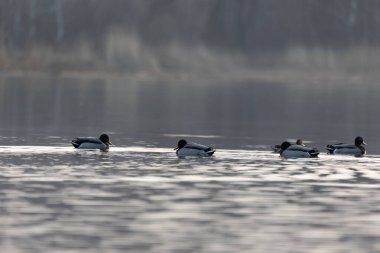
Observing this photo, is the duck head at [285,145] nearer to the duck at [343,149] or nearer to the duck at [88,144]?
the duck at [343,149]

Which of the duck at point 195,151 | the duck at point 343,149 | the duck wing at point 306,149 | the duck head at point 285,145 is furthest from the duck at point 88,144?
the duck at point 343,149

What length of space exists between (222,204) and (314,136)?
1186 inches

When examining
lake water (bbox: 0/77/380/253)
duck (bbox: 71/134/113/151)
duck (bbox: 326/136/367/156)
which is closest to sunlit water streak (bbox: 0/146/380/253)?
lake water (bbox: 0/77/380/253)

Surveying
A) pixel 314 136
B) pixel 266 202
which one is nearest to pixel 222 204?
pixel 266 202

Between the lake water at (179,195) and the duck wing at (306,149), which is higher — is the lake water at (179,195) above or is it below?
below

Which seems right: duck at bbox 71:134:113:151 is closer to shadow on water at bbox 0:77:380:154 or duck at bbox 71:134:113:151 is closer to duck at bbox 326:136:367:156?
shadow on water at bbox 0:77:380:154

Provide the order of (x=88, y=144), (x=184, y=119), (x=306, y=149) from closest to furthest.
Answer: (x=306, y=149) → (x=88, y=144) → (x=184, y=119)

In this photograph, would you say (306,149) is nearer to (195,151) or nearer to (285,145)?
(285,145)

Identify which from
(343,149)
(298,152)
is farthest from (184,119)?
(298,152)

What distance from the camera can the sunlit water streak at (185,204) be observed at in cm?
2856

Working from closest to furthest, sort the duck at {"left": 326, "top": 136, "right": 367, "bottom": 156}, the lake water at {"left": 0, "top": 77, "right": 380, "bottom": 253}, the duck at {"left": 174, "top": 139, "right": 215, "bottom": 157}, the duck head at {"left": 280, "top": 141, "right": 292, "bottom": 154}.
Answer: the lake water at {"left": 0, "top": 77, "right": 380, "bottom": 253} → the duck at {"left": 174, "top": 139, "right": 215, "bottom": 157} → the duck head at {"left": 280, "top": 141, "right": 292, "bottom": 154} → the duck at {"left": 326, "top": 136, "right": 367, "bottom": 156}

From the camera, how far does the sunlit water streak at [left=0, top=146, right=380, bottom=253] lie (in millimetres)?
28562

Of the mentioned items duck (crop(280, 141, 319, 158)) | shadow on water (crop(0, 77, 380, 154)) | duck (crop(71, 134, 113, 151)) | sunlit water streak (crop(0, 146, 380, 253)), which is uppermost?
shadow on water (crop(0, 77, 380, 154))

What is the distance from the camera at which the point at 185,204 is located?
33594 millimetres
